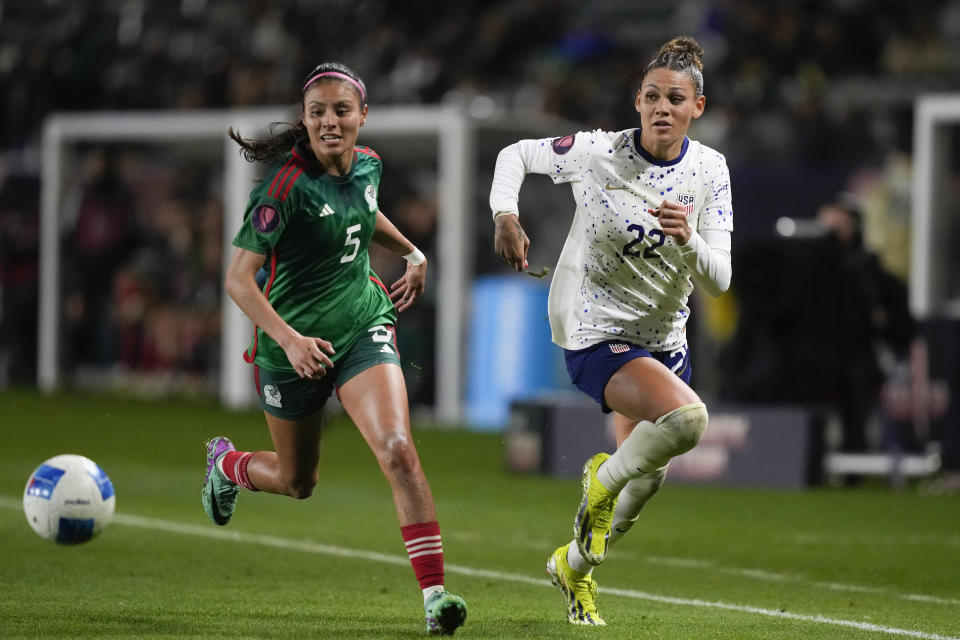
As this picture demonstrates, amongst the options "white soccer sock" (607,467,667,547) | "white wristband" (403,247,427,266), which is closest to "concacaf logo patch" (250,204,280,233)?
"white wristband" (403,247,427,266)

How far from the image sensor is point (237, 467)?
26.8ft

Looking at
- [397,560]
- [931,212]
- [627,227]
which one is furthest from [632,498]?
[931,212]

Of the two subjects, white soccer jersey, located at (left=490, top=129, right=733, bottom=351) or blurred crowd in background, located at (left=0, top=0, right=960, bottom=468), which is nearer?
white soccer jersey, located at (left=490, top=129, right=733, bottom=351)

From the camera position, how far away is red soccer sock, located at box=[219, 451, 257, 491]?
811cm

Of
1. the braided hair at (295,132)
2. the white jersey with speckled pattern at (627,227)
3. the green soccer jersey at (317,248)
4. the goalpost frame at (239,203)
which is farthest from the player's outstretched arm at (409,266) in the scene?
the goalpost frame at (239,203)

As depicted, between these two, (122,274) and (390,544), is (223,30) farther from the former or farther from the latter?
A: (390,544)

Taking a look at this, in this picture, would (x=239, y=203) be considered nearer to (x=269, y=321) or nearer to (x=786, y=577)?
(x=786, y=577)

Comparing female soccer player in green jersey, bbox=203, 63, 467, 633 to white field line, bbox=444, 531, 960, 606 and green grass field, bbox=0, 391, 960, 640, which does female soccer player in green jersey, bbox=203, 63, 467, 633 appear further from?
white field line, bbox=444, 531, 960, 606

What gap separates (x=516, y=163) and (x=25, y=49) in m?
21.7

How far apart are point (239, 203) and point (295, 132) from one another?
Result: 13.5 meters

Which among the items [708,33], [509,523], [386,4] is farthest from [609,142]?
[386,4]

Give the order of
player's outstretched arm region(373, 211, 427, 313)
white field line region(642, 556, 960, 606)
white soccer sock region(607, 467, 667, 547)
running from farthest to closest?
white field line region(642, 556, 960, 606)
player's outstretched arm region(373, 211, 427, 313)
white soccer sock region(607, 467, 667, 547)

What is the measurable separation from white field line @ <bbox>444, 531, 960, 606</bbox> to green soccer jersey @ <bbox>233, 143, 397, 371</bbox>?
3081 millimetres

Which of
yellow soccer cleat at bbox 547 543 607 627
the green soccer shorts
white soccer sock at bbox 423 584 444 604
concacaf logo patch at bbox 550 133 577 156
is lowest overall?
yellow soccer cleat at bbox 547 543 607 627
